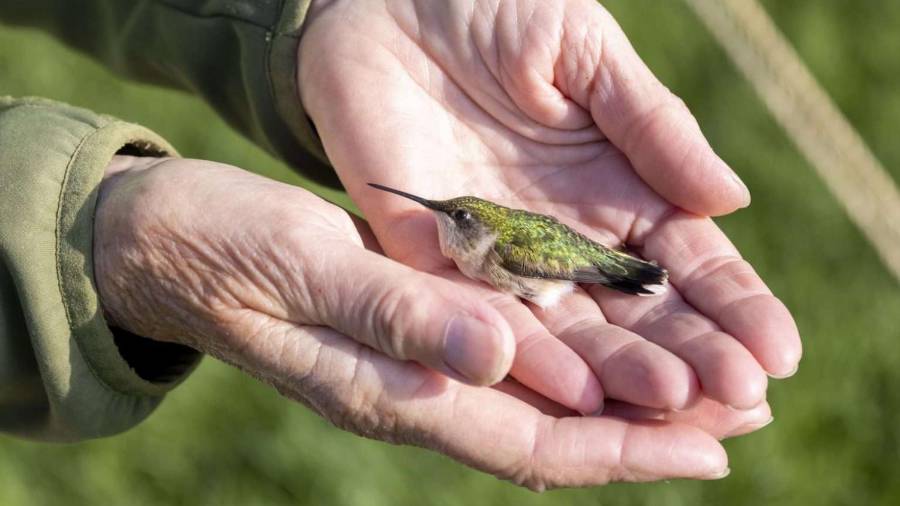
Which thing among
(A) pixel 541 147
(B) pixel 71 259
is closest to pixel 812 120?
(A) pixel 541 147

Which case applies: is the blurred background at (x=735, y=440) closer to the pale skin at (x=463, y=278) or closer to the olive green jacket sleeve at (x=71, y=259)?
the olive green jacket sleeve at (x=71, y=259)

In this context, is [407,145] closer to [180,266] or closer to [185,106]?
[180,266]

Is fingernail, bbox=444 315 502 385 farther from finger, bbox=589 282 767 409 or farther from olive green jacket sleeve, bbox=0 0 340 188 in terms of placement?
olive green jacket sleeve, bbox=0 0 340 188

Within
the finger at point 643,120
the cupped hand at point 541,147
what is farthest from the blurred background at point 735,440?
the finger at point 643,120

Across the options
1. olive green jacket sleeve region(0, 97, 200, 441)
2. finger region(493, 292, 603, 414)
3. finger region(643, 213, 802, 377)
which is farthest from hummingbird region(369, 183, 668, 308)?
olive green jacket sleeve region(0, 97, 200, 441)

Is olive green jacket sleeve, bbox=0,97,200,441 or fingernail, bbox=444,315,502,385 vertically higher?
fingernail, bbox=444,315,502,385

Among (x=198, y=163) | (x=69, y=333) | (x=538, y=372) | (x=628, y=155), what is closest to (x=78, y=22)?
(x=198, y=163)
